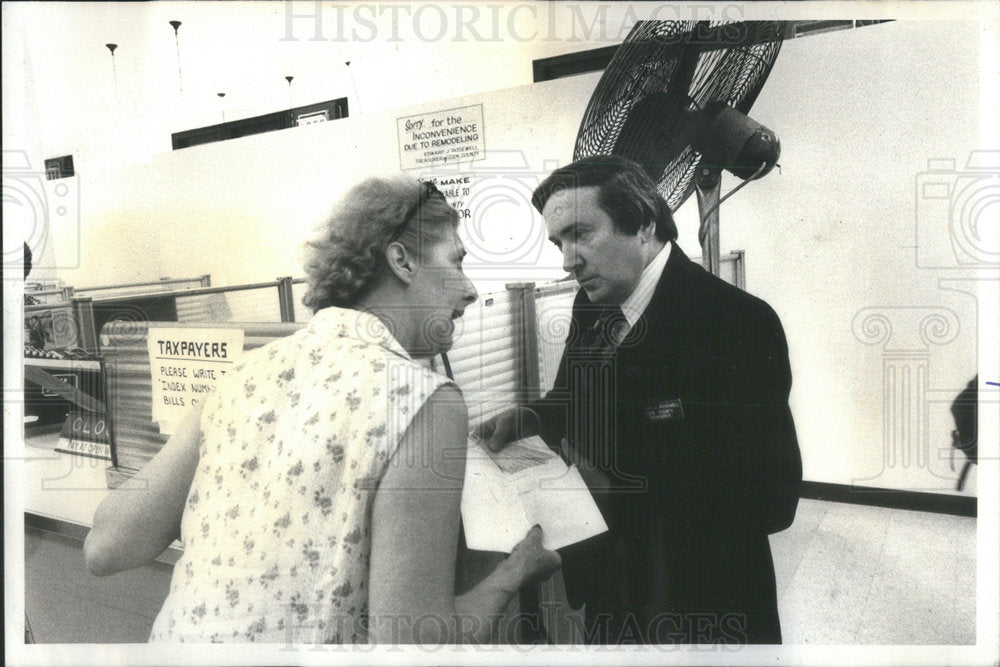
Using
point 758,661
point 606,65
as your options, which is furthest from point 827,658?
point 606,65

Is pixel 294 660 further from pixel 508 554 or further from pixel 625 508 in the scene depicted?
pixel 625 508

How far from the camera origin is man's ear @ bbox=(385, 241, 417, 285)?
1596 millimetres

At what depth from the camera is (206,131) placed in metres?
1.77

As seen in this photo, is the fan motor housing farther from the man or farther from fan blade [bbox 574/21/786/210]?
the man

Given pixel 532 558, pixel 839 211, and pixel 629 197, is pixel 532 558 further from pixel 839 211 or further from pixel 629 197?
pixel 839 211

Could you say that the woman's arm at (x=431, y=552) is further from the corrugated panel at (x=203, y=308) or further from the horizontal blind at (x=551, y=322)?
the corrugated panel at (x=203, y=308)

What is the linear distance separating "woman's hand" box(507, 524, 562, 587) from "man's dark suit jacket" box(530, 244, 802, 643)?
51 mm

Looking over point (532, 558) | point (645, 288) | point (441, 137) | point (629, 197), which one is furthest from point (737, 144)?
point (532, 558)

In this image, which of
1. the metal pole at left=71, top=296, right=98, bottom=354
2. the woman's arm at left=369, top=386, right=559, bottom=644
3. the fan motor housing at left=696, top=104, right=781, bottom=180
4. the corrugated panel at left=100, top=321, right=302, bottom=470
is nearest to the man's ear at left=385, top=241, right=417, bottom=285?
the woman's arm at left=369, top=386, right=559, bottom=644

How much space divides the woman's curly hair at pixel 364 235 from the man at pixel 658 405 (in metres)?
0.28

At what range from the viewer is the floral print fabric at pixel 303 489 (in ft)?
5.09

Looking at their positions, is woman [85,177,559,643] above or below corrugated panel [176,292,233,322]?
below

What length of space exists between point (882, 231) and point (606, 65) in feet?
2.56

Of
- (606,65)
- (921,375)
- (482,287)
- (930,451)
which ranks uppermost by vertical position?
(606,65)
